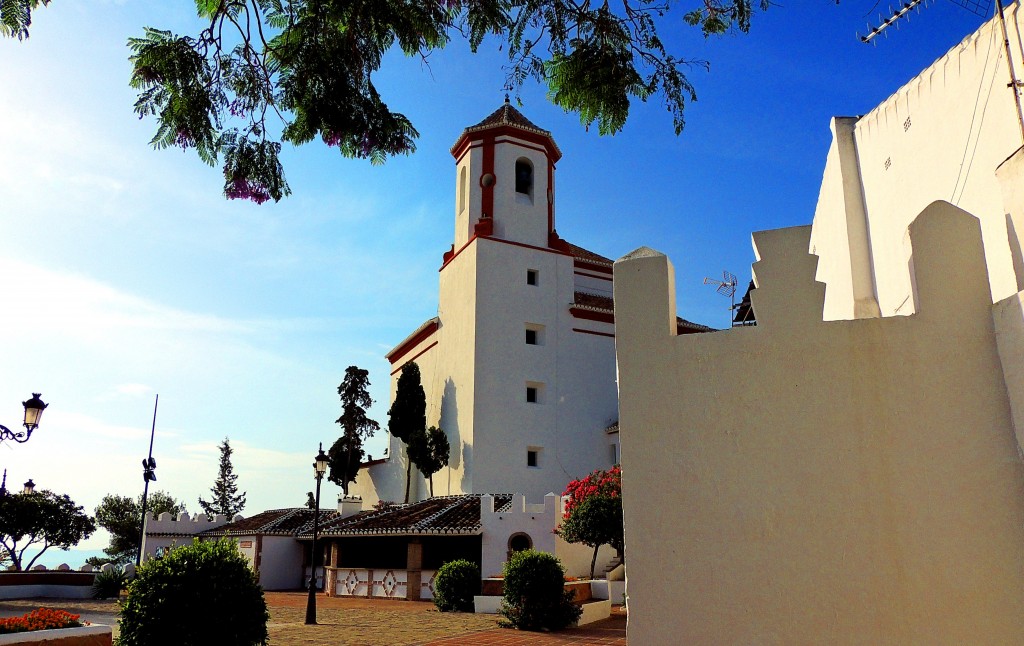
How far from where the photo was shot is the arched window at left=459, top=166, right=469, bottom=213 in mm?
33125

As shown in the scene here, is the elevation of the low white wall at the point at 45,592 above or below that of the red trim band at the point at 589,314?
below

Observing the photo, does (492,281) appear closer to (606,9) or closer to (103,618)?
(103,618)

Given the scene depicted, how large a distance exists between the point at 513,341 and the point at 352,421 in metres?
12.9

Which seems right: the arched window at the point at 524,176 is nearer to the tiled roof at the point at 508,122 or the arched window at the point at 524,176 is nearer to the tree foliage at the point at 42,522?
the tiled roof at the point at 508,122

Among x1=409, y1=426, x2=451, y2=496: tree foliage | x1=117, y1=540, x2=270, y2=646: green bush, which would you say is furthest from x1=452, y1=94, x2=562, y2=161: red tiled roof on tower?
x1=117, y1=540, x2=270, y2=646: green bush

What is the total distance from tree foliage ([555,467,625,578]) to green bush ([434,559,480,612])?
2796 millimetres

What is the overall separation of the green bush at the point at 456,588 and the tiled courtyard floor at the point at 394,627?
1.45 feet

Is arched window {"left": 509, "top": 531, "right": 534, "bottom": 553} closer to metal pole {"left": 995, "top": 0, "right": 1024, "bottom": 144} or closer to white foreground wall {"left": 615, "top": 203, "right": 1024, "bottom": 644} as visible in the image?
white foreground wall {"left": 615, "top": 203, "right": 1024, "bottom": 644}

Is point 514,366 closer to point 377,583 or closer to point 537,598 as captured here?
point 377,583

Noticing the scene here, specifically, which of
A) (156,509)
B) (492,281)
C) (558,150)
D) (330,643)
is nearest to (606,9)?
(330,643)

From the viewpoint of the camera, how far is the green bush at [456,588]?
1933 centimetres

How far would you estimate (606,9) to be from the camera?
738cm

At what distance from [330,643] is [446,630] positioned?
92.8 inches

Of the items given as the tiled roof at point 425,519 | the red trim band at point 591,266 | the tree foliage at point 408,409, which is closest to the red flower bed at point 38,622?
the tiled roof at point 425,519
